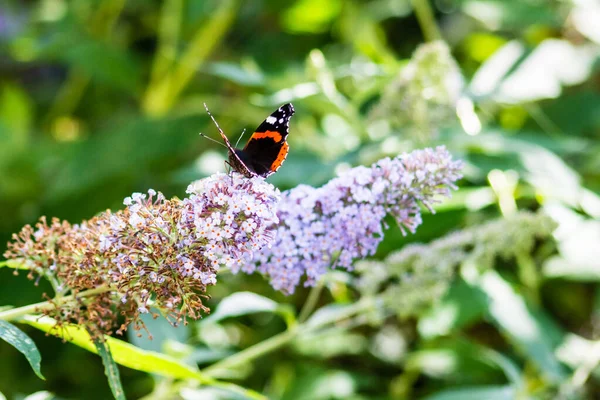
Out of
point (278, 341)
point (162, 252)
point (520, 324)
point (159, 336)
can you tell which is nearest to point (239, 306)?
A: point (278, 341)

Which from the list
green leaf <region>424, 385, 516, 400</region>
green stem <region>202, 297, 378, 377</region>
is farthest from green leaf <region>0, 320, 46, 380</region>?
green leaf <region>424, 385, 516, 400</region>

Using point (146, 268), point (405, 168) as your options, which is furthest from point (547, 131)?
point (146, 268)

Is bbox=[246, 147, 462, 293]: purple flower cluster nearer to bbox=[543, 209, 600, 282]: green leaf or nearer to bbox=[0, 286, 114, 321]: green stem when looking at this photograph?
bbox=[0, 286, 114, 321]: green stem

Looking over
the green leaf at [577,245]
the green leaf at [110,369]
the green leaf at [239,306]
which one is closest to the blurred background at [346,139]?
the green leaf at [577,245]

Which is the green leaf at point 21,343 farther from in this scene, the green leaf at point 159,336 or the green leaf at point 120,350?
the green leaf at point 159,336

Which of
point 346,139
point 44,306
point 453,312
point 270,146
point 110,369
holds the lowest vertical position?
point 110,369

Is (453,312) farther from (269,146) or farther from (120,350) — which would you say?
(120,350)

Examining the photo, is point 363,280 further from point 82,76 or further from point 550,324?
point 82,76
